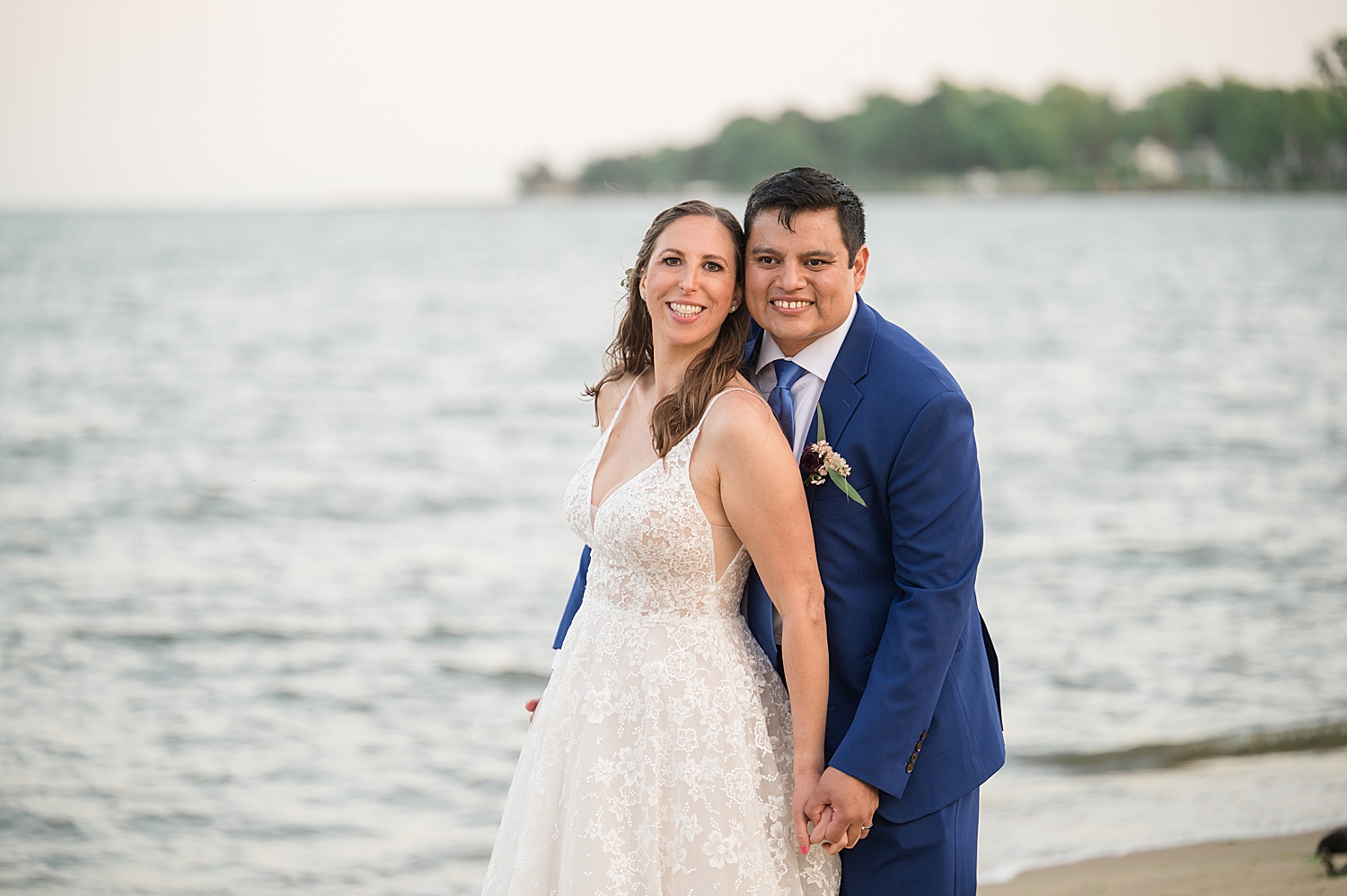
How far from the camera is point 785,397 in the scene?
271 centimetres

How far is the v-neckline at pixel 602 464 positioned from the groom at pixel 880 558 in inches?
14.3

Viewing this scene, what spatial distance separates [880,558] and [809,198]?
32.8 inches

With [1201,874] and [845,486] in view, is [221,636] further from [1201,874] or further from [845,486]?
[845,486]

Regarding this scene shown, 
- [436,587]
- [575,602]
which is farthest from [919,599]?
[436,587]

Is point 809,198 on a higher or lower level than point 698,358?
higher

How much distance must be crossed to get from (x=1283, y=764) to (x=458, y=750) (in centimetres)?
441

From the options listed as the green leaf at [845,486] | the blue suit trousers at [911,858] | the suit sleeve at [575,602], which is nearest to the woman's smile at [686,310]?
the green leaf at [845,486]

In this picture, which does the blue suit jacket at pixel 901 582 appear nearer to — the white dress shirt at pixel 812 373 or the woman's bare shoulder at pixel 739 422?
the white dress shirt at pixel 812 373

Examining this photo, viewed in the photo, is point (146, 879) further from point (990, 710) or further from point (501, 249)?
point (501, 249)

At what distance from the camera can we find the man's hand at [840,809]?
246 centimetres

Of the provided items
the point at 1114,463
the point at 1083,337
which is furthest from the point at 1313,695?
the point at 1083,337

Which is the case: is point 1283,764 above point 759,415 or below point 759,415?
below

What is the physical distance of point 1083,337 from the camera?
1075 inches

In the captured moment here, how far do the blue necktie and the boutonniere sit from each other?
0.28ft
